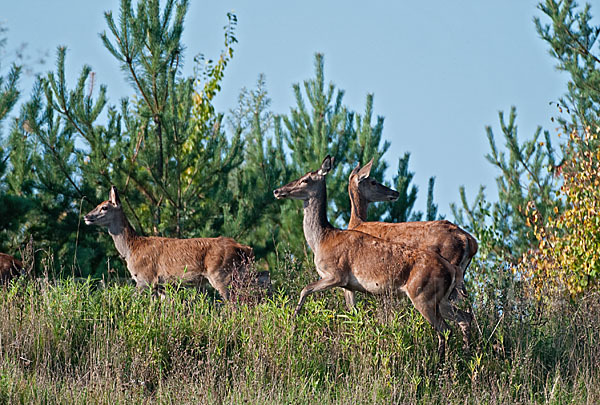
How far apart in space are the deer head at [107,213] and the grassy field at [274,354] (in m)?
3.01

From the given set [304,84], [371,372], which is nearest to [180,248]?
[371,372]

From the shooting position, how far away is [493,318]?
30.0 feet

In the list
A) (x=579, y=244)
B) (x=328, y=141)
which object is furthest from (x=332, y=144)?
(x=579, y=244)

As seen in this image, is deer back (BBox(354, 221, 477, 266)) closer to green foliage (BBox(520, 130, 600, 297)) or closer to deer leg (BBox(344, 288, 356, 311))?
deer leg (BBox(344, 288, 356, 311))

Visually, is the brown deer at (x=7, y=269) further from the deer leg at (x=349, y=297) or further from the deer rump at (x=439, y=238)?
the deer rump at (x=439, y=238)

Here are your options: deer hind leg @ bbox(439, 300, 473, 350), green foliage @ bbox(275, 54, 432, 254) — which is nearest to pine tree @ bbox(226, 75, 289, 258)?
green foliage @ bbox(275, 54, 432, 254)

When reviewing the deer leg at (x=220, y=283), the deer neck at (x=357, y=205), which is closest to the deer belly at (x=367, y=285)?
the deer leg at (x=220, y=283)

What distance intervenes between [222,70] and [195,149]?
133 inches

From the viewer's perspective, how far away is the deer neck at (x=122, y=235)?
12.3 m

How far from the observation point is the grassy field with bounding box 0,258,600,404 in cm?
785

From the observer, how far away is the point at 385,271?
887 cm

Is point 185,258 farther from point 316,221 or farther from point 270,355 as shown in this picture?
point 270,355

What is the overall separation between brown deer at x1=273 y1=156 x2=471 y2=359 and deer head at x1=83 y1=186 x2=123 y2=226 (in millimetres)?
3729

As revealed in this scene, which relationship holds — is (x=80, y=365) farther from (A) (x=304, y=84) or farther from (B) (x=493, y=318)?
(A) (x=304, y=84)
